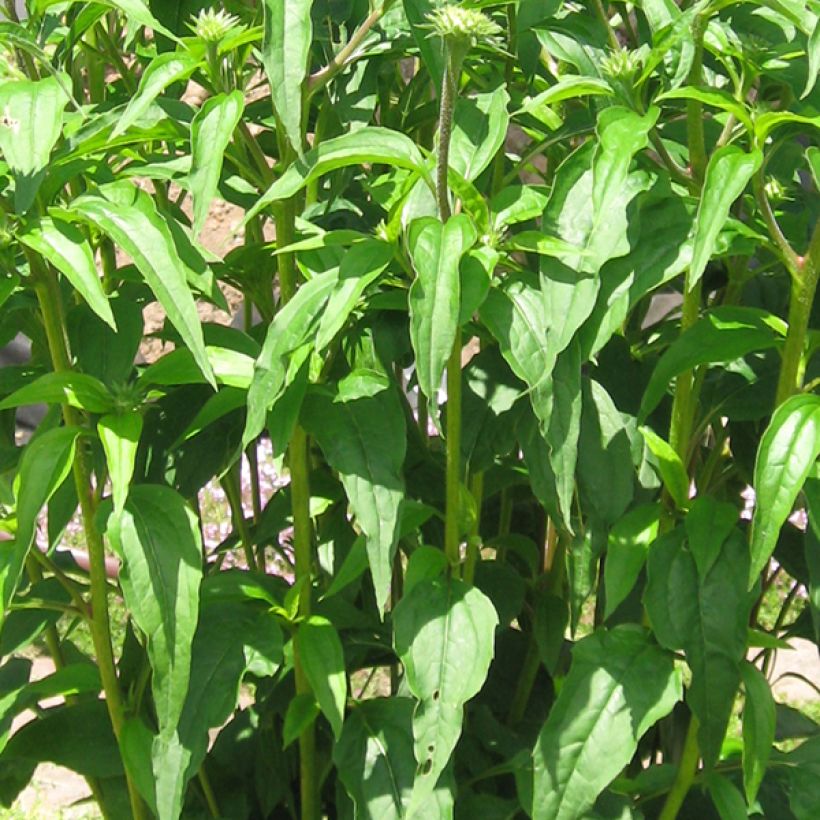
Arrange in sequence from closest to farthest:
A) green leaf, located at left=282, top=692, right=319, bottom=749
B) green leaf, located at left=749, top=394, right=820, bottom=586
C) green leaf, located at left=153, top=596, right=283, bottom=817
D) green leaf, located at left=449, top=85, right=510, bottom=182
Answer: green leaf, located at left=749, top=394, right=820, bottom=586 → green leaf, located at left=449, top=85, right=510, bottom=182 → green leaf, located at left=153, top=596, right=283, bottom=817 → green leaf, located at left=282, top=692, right=319, bottom=749

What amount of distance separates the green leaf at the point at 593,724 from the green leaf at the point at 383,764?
0.13 m

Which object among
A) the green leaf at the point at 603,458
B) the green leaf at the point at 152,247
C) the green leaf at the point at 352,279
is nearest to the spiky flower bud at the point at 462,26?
the green leaf at the point at 352,279

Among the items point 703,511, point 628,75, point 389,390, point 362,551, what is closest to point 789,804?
point 703,511

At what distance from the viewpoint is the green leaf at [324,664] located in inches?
58.9

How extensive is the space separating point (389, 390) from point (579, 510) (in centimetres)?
24

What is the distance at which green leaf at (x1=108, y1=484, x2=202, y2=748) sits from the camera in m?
1.38

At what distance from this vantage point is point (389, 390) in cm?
143

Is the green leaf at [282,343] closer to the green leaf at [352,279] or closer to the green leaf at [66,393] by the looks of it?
the green leaf at [352,279]

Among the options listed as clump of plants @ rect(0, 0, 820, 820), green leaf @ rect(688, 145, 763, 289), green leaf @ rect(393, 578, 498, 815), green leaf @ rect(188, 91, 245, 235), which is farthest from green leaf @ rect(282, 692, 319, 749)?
green leaf @ rect(688, 145, 763, 289)

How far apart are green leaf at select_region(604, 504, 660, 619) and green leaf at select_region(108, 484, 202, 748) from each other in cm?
44

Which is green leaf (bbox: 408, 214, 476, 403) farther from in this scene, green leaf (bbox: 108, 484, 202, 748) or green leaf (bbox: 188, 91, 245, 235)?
green leaf (bbox: 108, 484, 202, 748)

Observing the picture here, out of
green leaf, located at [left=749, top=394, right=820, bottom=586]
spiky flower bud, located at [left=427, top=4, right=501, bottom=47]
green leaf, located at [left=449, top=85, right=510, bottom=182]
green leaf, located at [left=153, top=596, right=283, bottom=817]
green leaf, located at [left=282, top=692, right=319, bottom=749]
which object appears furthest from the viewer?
green leaf, located at [left=282, top=692, right=319, bottom=749]

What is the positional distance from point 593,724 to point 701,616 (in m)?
0.16

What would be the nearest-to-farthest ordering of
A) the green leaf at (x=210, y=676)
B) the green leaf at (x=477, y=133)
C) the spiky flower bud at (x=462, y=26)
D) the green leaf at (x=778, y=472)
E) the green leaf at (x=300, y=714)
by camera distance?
the spiky flower bud at (x=462, y=26) < the green leaf at (x=778, y=472) < the green leaf at (x=477, y=133) < the green leaf at (x=210, y=676) < the green leaf at (x=300, y=714)
